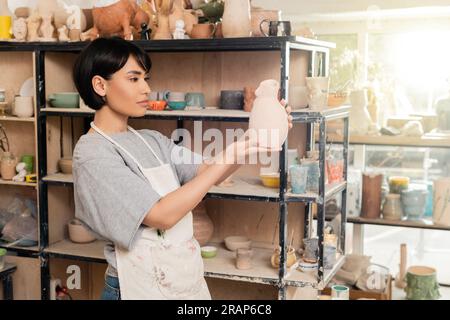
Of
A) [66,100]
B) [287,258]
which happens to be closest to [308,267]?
[287,258]

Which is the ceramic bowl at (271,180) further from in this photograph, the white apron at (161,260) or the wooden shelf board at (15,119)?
the wooden shelf board at (15,119)

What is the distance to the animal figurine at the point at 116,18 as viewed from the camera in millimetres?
2975

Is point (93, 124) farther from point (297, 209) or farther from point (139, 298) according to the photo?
point (297, 209)

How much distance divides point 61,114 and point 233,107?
2.84ft

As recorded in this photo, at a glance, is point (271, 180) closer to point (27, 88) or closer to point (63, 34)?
point (63, 34)

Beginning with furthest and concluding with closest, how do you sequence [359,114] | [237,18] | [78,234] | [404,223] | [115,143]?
[359,114] → [404,223] → [78,234] → [237,18] → [115,143]

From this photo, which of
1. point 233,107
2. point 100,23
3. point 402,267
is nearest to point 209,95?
point 233,107

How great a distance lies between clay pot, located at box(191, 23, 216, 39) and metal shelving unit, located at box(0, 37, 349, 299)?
62 mm

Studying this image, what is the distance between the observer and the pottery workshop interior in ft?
5.88

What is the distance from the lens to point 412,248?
4941 mm

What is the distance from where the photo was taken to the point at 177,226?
1.78 metres

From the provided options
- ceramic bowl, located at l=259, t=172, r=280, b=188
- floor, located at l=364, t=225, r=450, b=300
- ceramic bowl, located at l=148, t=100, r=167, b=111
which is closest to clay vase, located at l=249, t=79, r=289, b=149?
ceramic bowl, located at l=259, t=172, r=280, b=188

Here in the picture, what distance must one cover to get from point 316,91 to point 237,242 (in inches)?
33.0

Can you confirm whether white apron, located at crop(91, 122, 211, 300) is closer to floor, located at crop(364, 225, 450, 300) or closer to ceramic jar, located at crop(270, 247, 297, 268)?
ceramic jar, located at crop(270, 247, 297, 268)
